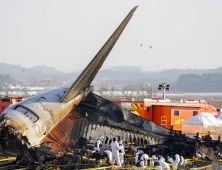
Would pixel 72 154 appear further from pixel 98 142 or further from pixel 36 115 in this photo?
pixel 36 115

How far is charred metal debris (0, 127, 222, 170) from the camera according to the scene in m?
9.12

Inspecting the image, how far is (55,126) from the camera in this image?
11.0 m

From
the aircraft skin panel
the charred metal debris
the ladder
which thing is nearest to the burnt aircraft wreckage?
the aircraft skin panel

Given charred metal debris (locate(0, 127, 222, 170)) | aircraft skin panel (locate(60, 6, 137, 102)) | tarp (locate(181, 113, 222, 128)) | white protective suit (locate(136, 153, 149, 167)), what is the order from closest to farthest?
charred metal debris (locate(0, 127, 222, 170)) < white protective suit (locate(136, 153, 149, 167)) < aircraft skin panel (locate(60, 6, 137, 102)) < tarp (locate(181, 113, 222, 128))

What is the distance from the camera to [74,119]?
1254cm

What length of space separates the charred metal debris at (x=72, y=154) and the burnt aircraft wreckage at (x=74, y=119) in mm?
122

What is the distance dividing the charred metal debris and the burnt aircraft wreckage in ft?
0.40

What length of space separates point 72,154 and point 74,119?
2.01 m

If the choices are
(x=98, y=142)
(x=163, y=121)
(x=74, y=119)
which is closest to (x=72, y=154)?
(x=98, y=142)

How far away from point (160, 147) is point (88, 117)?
13.0 feet

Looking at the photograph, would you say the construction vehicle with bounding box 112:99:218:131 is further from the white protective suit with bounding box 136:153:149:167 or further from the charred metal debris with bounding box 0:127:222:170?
the white protective suit with bounding box 136:153:149:167

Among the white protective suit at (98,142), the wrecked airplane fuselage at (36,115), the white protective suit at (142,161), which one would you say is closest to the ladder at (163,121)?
the white protective suit at (98,142)

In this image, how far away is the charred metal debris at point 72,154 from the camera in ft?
29.9

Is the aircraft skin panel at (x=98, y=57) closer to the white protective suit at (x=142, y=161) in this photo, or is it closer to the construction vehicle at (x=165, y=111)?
the white protective suit at (x=142, y=161)
